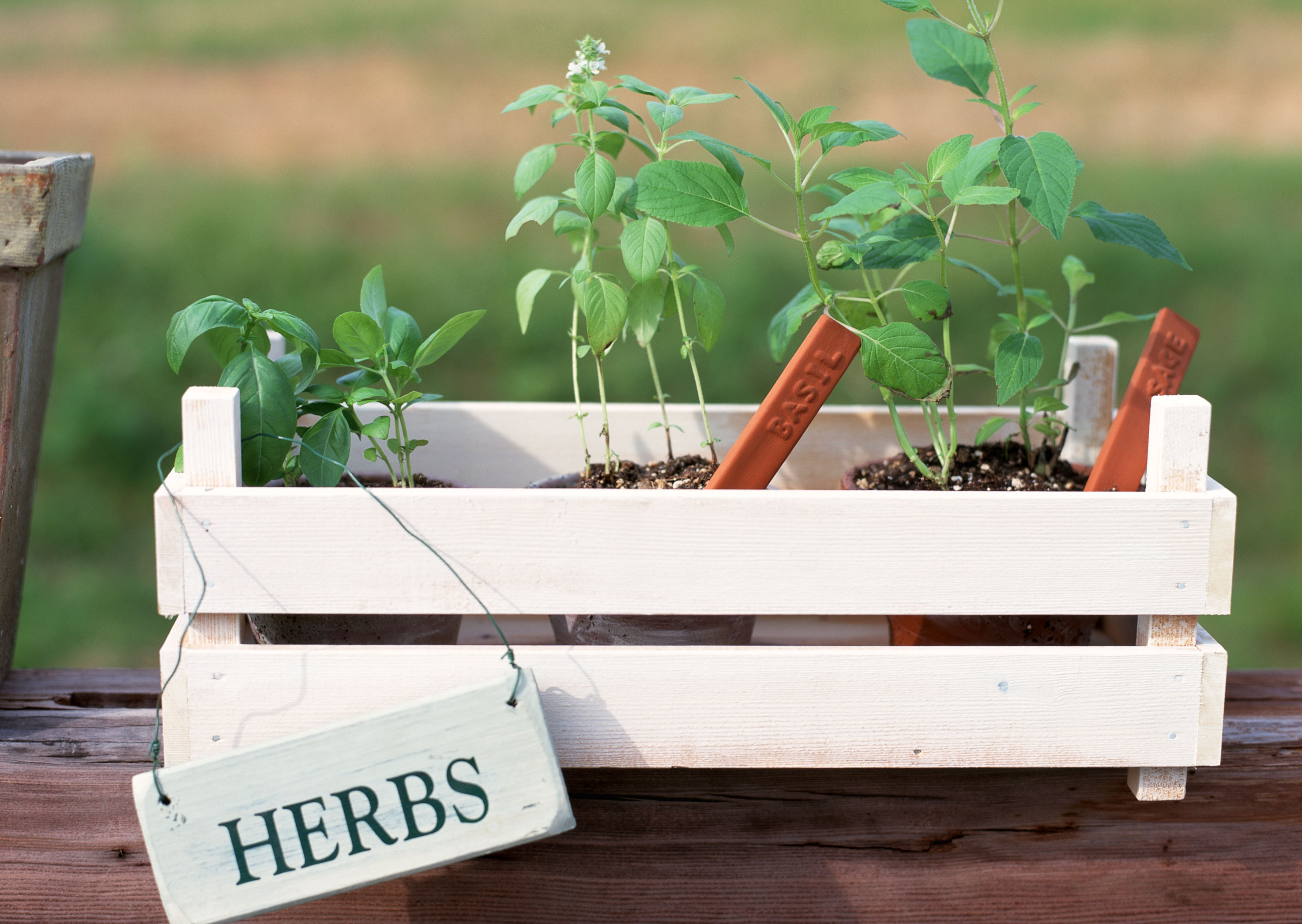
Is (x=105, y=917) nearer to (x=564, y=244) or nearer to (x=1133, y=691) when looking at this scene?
(x=1133, y=691)

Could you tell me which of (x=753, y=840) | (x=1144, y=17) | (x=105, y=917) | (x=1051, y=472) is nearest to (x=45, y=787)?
(x=105, y=917)

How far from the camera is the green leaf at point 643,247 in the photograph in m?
0.69

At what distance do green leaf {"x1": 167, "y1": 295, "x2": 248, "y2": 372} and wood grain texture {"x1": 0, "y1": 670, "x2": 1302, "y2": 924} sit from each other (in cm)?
29

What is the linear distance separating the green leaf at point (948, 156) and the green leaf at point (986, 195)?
38 millimetres

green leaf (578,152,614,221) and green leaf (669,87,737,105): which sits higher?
green leaf (669,87,737,105)

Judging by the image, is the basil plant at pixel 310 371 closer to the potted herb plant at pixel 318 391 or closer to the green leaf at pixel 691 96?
the potted herb plant at pixel 318 391

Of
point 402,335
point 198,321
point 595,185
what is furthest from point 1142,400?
point 198,321

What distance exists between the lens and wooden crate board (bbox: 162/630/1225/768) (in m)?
0.64

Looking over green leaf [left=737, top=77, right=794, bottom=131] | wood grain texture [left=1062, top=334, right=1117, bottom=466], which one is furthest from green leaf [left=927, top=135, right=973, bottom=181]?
→ wood grain texture [left=1062, top=334, right=1117, bottom=466]

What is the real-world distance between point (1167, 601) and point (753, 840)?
316 mm

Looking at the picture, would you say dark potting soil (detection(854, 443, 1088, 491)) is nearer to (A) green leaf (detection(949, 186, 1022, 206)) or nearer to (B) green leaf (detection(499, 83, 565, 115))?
(A) green leaf (detection(949, 186, 1022, 206))

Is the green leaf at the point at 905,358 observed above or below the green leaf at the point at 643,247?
below

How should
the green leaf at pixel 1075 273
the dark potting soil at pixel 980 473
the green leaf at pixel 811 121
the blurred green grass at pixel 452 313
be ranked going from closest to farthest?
1. the green leaf at pixel 811 121
2. the dark potting soil at pixel 980 473
3. the green leaf at pixel 1075 273
4. the blurred green grass at pixel 452 313

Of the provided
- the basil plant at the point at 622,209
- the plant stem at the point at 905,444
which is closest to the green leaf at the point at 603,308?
the basil plant at the point at 622,209
